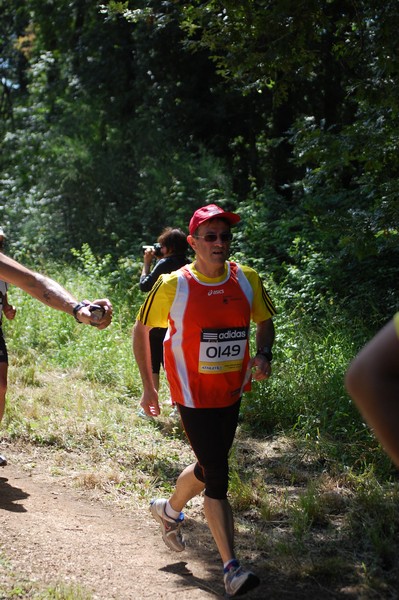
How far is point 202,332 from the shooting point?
15.4 feet

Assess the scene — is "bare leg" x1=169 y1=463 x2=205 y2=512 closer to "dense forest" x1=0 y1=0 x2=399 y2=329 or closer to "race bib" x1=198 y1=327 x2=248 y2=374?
"race bib" x1=198 y1=327 x2=248 y2=374

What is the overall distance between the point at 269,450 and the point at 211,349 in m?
2.71

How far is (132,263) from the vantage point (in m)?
13.3

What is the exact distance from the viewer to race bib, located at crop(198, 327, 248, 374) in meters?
4.68

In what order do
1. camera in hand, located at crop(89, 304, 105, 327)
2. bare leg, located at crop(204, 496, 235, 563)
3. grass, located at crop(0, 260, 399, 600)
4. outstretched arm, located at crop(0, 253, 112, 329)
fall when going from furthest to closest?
grass, located at crop(0, 260, 399, 600), bare leg, located at crop(204, 496, 235, 563), outstretched arm, located at crop(0, 253, 112, 329), camera in hand, located at crop(89, 304, 105, 327)

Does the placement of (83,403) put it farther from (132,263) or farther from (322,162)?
(132,263)

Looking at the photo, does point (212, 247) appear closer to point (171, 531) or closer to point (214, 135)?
point (171, 531)

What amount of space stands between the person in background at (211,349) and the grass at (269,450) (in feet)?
2.37

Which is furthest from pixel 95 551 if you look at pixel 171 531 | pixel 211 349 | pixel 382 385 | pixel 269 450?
pixel 382 385

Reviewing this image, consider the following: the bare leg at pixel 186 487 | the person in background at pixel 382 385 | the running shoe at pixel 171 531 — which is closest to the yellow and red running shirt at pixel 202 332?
the bare leg at pixel 186 487

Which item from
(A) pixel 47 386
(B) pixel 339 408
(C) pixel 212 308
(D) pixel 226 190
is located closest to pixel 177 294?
(C) pixel 212 308

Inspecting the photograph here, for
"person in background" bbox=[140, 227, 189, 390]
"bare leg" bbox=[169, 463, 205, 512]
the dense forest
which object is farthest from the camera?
"person in background" bbox=[140, 227, 189, 390]

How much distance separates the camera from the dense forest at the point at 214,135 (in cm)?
751

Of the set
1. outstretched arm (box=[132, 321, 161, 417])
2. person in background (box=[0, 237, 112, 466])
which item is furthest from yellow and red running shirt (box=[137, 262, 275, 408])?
person in background (box=[0, 237, 112, 466])
